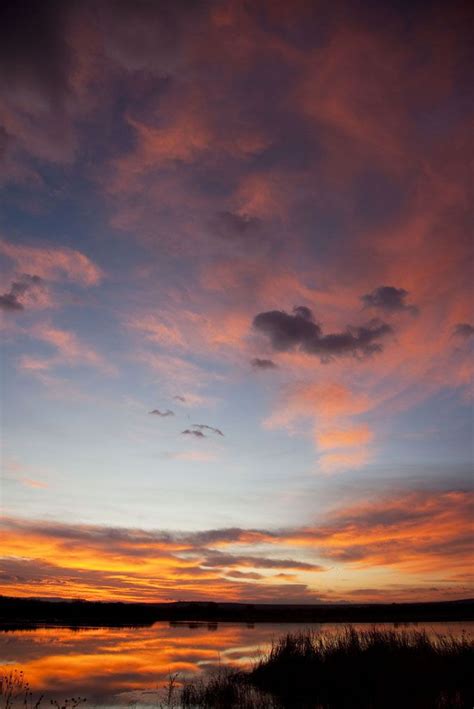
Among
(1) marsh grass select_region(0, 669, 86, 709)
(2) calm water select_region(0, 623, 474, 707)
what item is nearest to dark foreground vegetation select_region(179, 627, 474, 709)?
(2) calm water select_region(0, 623, 474, 707)

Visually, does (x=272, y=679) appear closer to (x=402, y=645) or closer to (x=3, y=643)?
(x=402, y=645)

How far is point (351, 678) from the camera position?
1923cm

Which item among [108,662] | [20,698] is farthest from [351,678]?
[108,662]

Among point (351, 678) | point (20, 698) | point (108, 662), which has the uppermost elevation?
point (351, 678)

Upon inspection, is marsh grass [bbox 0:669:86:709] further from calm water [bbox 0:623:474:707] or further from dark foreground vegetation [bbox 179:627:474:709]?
dark foreground vegetation [bbox 179:627:474:709]

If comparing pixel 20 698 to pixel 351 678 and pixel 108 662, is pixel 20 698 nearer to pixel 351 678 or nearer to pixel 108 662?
pixel 351 678

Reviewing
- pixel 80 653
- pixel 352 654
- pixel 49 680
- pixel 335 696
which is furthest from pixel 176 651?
pixel 335 696

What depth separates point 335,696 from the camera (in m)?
18.1

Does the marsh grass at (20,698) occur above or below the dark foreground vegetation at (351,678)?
below

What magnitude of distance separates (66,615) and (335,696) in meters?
76.4

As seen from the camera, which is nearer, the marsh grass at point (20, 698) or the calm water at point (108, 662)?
the marsh grass at point (20, 698)

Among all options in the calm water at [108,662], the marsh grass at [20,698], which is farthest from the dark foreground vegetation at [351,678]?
the marsh grass at [20,698]

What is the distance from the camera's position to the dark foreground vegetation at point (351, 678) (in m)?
16.9

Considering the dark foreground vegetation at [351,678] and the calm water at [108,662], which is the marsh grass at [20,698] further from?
the dark foreground vegetation at [351,678]
